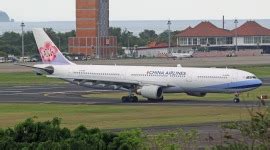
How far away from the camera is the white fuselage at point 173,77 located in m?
75.2

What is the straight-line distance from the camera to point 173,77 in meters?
77.8

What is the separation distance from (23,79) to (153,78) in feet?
156

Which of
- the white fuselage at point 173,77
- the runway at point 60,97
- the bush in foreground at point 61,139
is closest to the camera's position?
the bush in foreground at point 61,139

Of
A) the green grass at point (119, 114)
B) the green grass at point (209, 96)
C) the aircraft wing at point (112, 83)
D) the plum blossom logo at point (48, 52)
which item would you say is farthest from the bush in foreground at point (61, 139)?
the plum blossom logo at point (48, 52)

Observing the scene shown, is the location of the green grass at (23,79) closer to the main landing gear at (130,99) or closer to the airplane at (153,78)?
the airplane at (153,78)

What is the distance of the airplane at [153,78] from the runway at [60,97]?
120 centimetres

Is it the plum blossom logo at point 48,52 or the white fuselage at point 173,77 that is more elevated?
the plum blossom logo at point 48,52

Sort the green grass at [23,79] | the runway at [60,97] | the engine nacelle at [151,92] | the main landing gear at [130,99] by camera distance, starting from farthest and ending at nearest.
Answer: the green grass at [23,79] < the main landing gear at [130,99] < the engine nacelle at [151,92] < the runway at [60,97]

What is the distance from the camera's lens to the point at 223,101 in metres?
77.0

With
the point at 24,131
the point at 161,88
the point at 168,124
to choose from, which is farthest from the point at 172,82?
the point at 24,131

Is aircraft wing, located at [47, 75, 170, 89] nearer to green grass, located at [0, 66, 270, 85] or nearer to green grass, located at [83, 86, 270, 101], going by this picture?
green grass, located at [83, 86, 270, 101]

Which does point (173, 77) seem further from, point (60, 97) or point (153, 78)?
point (60, 97)

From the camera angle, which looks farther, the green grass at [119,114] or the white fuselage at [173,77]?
the white fuselage at [173,77]

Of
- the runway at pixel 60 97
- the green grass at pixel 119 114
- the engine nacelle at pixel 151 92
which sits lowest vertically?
the green grass at pixel 119 114
